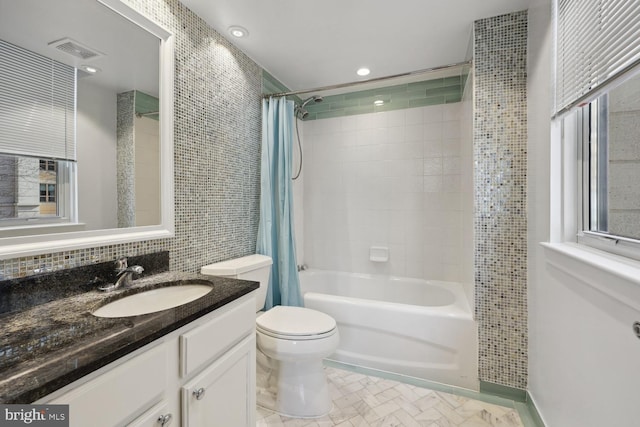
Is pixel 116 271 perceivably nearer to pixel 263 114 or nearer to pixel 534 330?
pixel 263 114

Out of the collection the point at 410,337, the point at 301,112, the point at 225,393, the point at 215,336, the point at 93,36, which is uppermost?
the point at 301,112

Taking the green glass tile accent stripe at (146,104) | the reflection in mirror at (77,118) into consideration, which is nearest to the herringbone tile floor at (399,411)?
the reflection in mirror at (77,118)

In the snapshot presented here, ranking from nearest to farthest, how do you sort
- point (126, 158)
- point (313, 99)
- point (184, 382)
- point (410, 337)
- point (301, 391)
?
point (184, 382), point (126, 158), point (301, 391), point (410, 337), point (313, 99)

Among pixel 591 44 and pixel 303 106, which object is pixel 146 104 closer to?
pixel 303 106

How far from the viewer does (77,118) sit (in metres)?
1.15

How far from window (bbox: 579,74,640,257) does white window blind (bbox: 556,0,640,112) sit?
0.09 metres

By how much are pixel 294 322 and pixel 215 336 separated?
2.44 ft

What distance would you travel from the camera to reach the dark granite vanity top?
0.57 meters

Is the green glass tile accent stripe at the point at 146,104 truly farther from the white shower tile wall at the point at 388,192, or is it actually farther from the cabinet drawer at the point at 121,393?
the white shower tile wall at the point at 388,192

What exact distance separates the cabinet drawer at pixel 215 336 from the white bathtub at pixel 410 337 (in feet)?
3.31

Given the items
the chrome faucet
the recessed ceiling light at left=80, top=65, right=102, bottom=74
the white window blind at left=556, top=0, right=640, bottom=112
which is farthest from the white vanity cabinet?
the white window blind at left=556, top=0, right=640, bottom=112

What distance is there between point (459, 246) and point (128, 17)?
8.95 feet

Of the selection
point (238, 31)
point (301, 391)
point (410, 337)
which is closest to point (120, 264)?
point (301, 391)

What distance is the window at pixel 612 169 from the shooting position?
94cm
